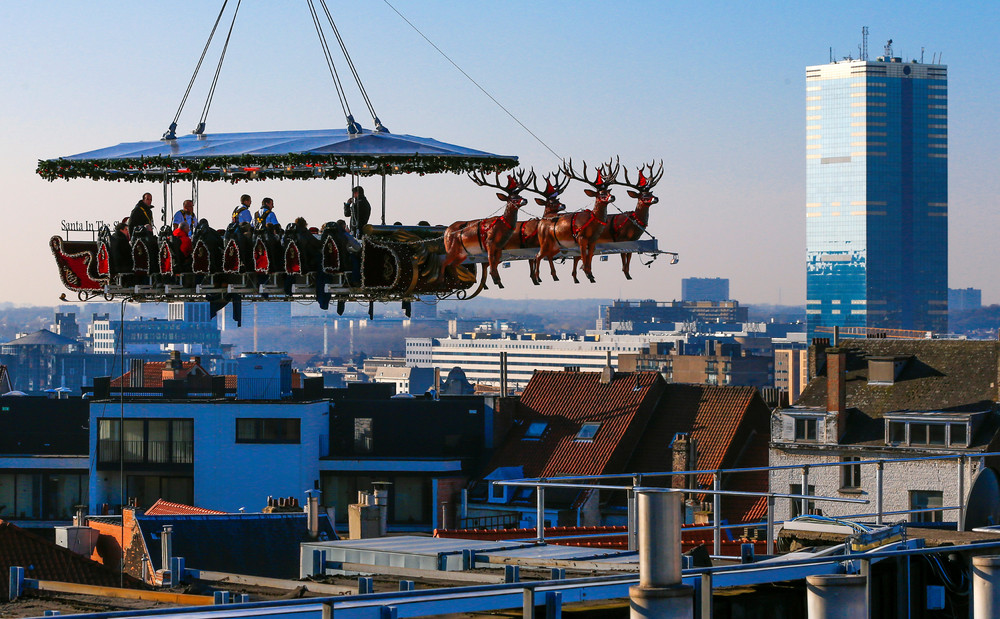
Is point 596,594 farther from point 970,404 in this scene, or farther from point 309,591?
point 970,404

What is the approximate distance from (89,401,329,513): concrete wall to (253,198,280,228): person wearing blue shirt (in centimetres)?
4513

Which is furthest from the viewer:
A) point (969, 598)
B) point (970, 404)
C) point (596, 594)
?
point (970, 404)

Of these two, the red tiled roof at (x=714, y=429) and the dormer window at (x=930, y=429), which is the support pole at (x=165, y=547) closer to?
the red tiled roof at (x=714, y=429)

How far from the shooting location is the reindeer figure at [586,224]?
22953 millimetres

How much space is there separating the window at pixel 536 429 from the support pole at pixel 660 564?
57811 mm

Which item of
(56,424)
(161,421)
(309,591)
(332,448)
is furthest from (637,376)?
(309,591)

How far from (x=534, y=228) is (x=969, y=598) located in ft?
25.0

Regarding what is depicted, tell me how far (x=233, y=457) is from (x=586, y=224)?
5083 cm

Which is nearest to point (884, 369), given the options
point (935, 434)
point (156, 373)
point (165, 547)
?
point (935, 434)

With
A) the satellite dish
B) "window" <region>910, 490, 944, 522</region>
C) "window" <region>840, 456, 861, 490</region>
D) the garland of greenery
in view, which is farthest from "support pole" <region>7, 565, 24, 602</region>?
"window" <region>840, 456, 861, 490</region>

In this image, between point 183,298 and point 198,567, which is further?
point 198,567

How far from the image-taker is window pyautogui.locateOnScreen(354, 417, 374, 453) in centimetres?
7312

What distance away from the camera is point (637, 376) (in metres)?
74.6

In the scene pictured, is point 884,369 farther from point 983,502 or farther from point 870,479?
point 983,502
